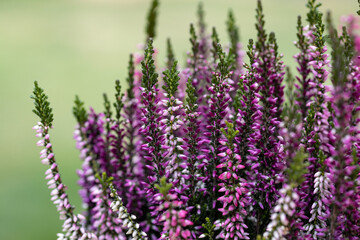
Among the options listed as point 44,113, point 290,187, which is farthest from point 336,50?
point 44,113

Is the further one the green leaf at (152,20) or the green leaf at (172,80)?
the green leaf at (152,20)

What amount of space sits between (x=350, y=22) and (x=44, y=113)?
2.67 feet

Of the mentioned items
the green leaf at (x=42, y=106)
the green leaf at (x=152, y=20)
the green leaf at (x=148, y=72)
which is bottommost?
the green leaf at (x=42, y=106)

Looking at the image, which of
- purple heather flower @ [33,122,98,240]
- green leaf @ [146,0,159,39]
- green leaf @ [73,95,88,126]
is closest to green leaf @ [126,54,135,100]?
green leaf @ [73,95,88,126]

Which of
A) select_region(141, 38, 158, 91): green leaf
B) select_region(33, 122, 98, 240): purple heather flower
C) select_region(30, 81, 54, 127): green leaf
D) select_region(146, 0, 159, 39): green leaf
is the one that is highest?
select_region(146, 0, 159, 39): green leaf

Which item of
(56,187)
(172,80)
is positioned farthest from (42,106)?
(172,80)

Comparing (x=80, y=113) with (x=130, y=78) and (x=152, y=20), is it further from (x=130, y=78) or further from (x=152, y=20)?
(x=152, y=20)

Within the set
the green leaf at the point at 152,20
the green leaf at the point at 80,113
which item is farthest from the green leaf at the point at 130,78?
the green leaf at the point at 152,20

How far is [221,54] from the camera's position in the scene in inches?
39.6

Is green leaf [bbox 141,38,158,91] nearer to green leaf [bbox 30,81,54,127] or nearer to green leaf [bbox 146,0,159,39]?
green leaf [bbox 30,81,54,127]

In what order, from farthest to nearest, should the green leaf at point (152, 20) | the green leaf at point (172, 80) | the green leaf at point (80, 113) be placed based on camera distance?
the green leaf at point (152, 20), the green leaf at point (80, 113), the green leaf at point (172, 80)

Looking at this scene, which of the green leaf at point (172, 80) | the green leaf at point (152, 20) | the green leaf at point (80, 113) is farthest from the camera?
the green leaf at point (152, 20)

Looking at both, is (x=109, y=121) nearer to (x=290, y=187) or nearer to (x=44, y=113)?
(x=44, y=113)

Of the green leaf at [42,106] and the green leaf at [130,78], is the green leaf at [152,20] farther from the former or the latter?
the green leaf at [42,106]
